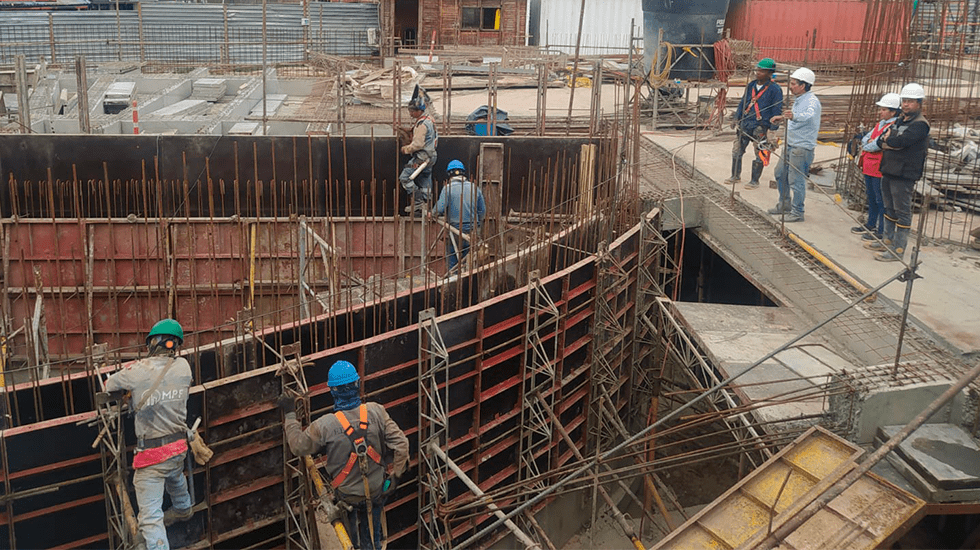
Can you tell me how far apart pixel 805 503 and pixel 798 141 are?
669cm

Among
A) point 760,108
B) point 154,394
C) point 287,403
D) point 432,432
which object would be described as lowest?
point 432,432

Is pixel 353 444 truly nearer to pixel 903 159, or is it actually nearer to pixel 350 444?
pixel 350 444

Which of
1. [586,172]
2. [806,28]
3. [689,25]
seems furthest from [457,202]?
[806,28]

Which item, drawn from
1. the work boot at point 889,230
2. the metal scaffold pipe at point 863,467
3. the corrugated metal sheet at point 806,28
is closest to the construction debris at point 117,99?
the work boot at point 889,230

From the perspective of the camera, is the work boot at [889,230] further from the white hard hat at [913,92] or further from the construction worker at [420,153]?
the construction worker at [420,153]

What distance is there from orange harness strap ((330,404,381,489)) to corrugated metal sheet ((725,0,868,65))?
2517 centimetres

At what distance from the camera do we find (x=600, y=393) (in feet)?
37.0

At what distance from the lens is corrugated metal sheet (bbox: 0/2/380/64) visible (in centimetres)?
2956

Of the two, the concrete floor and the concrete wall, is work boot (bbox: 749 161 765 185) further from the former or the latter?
the concrete wall

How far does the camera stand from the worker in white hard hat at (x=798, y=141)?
39.1ft

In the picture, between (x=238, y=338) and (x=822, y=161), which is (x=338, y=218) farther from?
(x=822, y=161)

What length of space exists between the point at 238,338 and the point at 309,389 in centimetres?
81

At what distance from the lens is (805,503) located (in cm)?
693

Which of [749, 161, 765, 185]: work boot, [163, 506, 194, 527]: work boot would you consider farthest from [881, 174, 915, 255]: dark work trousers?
[163, 506, 194, 527]: work boot
